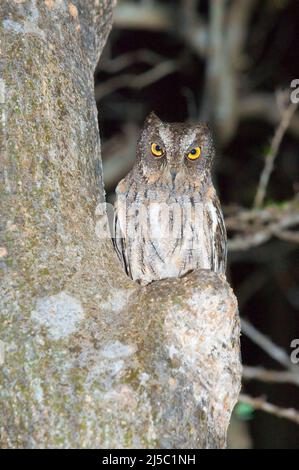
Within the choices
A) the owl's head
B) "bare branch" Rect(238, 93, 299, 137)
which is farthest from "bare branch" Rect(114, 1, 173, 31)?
the owl's head

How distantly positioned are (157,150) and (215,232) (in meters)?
0.54

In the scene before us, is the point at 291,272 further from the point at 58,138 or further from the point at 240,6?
the point at 58,138

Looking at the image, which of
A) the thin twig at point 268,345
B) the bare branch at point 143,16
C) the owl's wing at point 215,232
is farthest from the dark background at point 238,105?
the owl's wing at point 215,232

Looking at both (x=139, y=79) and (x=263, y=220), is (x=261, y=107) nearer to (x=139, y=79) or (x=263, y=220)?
(x=139, y=79)

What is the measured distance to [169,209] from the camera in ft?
11.1

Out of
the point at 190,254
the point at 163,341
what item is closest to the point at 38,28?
the point at 163,341

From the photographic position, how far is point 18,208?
1792 millimetres

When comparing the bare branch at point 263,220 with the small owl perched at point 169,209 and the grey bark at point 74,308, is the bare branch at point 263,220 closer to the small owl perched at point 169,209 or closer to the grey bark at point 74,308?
the small owl perched at point 169,209

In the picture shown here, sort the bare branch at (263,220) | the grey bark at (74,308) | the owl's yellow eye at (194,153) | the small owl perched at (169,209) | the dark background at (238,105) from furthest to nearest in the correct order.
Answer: the dark background at (238,105) → the bare branch at (263,220) → the owl's yellow eye at (194,153) → the small owl perched at (169,209) → the grey bark at (74,308)

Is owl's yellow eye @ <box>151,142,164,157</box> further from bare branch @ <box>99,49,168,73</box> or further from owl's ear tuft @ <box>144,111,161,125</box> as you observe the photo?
bare branch @ <box>99,49,168,73</box>

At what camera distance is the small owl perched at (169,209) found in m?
3.36

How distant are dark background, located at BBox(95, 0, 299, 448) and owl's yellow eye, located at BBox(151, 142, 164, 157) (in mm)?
2213

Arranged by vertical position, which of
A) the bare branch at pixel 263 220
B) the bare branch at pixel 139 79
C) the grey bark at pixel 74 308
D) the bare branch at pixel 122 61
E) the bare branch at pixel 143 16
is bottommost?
the bare branch at pixel 263 220

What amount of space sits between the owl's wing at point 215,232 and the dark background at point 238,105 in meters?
2.38
